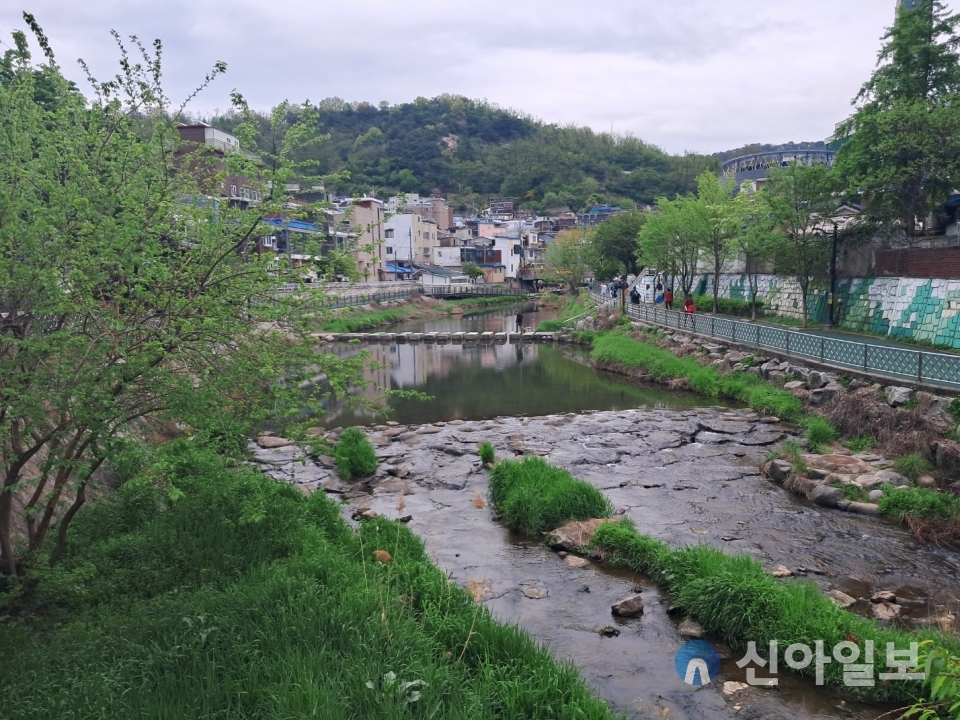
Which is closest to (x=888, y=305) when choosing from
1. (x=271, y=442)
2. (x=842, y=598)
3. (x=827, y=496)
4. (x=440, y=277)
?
(x=827, y=496)

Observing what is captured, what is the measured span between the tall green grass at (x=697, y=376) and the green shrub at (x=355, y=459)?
10887 mm

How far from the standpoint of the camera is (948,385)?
1362 centimetres

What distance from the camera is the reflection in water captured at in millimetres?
21516

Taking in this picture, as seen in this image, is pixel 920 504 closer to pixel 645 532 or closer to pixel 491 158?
pixel 645 532

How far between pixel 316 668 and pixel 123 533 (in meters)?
4.72

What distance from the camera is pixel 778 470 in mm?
13352

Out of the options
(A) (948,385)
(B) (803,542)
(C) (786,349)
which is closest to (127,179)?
(B) (803,542)

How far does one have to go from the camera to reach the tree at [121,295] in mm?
5598

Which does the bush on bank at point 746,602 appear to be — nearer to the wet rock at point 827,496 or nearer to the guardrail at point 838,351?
the wet rock at point 827,496

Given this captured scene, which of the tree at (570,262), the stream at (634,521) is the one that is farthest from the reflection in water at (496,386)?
the tree at (570,262)

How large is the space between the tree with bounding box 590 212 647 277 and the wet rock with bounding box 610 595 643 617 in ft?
142

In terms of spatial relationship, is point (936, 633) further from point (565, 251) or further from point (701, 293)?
point (565, 251)

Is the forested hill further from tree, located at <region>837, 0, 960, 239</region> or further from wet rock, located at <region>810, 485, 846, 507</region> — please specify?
wet rock, located at <region>810, 485, 846, 507</region>

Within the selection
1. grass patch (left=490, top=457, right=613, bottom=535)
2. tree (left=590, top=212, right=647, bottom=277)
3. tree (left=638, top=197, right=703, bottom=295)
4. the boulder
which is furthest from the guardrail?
tree (left=590, top=212, right=647, bottom=277)
